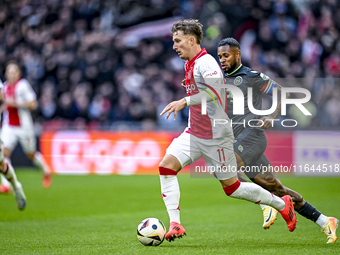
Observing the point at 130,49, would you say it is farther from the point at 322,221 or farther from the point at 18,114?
the point at 322,221

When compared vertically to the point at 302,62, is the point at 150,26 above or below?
above

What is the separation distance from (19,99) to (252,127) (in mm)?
5719

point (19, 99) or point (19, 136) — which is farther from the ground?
point (19, 99)

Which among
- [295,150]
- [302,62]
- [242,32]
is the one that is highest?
[242,32]

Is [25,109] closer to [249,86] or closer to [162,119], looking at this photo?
[162,119]

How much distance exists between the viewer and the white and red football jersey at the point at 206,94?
410cm

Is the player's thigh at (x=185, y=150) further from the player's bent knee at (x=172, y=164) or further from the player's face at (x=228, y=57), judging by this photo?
the player's face at (x=228, y=57)

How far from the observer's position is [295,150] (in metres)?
10.7

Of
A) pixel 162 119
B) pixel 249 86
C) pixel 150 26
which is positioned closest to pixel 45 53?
pixel 150 26

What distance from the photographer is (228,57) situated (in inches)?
199

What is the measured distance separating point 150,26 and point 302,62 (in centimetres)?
517

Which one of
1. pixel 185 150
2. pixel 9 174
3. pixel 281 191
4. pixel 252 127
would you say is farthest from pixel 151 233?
pixel 9 174

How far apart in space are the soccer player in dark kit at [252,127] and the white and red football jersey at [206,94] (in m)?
0.58

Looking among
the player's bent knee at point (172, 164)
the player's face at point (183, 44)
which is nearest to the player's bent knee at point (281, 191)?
the player's bent knee at point (172, 164)
